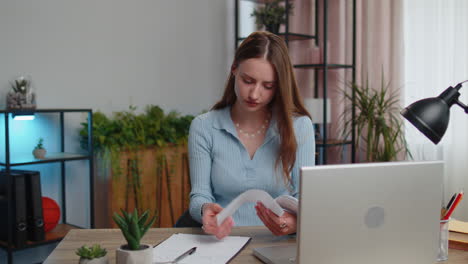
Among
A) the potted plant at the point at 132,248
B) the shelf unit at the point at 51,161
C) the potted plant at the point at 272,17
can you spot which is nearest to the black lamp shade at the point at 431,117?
the potted plant at the point at 132,248

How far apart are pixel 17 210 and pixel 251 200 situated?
1666 millimetres

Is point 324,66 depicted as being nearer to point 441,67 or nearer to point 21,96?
point 441,67

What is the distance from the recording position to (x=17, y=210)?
247 centimetres

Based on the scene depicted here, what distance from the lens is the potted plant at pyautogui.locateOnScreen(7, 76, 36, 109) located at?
101 inches

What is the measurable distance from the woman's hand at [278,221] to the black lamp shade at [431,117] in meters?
0.43

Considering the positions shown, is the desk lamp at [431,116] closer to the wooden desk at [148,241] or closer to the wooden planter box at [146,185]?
the wooden desk at [148,241]

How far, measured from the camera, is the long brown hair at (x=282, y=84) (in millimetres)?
1684

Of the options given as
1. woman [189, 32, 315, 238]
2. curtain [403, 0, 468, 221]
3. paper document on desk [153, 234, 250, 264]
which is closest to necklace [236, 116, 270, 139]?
woman [189, 32, 315, 238]

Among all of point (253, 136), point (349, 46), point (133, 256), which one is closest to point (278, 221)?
point (133, 256)

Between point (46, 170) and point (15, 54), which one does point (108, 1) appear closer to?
point (15, 54)

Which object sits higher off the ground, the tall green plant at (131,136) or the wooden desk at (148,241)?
the tall green plant at (131,136)

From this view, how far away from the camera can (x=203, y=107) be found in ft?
12.3

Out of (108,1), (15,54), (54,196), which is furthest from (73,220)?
(108,1)

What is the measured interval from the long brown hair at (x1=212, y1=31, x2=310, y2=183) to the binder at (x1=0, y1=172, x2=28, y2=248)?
1300 millimetres
